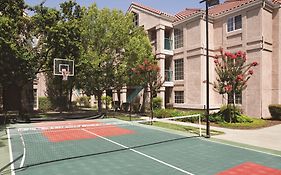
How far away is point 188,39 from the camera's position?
2747 centimetres

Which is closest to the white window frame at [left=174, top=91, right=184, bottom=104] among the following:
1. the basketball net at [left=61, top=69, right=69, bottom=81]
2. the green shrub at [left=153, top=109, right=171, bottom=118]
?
the green shrub at [left=153, top=109, right=171, bottom=118]

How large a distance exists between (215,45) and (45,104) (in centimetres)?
2479

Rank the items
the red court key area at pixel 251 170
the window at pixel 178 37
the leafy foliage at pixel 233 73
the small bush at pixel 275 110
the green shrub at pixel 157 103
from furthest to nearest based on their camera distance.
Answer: the window at pixel 178 37 < the green shrub at pixel 157 103 < the small bush at pixel 275 110 < the leafy foliage at pixel 233 73 < the red court key area at pixel 251 170

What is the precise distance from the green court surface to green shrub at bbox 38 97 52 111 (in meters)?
21.4

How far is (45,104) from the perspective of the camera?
34812mm

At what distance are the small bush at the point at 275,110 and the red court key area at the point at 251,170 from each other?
14593 mm

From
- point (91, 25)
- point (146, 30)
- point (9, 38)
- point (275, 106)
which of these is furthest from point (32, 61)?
point (275, 106)

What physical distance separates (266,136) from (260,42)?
34.9 feet

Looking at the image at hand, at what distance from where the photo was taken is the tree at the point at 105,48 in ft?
80.7

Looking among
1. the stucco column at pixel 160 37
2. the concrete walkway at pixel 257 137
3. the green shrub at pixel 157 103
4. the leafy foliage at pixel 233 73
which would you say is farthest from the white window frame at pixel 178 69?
the concrete walkway at pixel 257 137

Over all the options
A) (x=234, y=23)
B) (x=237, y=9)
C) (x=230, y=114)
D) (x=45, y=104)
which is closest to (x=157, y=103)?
(x=230, y=114)

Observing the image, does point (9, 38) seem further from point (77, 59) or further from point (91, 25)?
point (91, 25)

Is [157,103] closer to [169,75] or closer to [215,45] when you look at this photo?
[169,75]

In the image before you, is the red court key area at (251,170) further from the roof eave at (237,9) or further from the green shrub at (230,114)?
the roof eave at (237,9)
